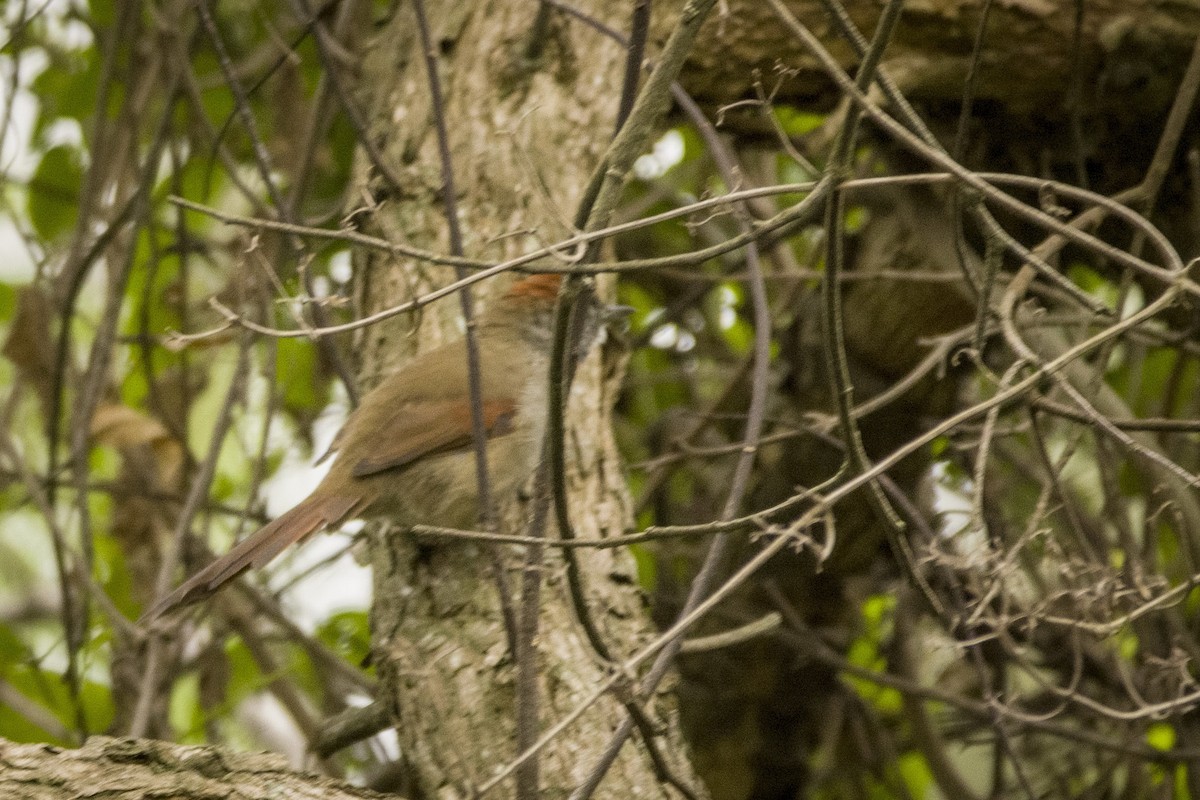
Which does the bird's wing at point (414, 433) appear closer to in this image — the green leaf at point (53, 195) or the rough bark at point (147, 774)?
the rough bark at point (147, 774)

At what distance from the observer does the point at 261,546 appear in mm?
3361

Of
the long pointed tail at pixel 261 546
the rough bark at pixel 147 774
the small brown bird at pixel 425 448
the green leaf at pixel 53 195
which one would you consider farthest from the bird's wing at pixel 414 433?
the green leaf at pixel 53 195

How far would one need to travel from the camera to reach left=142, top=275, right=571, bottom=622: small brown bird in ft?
12.1

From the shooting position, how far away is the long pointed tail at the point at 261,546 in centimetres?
315

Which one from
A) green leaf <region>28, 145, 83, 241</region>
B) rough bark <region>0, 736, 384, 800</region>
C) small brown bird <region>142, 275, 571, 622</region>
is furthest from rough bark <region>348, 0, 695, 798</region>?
green leaf <region>28, 145, 83, 241</region>

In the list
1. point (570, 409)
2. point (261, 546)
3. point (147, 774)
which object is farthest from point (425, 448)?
point (147, 774)

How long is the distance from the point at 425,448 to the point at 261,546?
0.64 meters

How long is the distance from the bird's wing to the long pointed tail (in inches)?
5.4

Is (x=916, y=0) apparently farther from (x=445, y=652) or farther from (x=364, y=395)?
(x=445, y=652)

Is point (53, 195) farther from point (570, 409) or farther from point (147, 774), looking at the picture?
point (147, 774)

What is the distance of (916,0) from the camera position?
14.1 feet

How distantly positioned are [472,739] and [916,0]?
288 centimetres

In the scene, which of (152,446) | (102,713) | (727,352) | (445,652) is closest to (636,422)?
(727,352)

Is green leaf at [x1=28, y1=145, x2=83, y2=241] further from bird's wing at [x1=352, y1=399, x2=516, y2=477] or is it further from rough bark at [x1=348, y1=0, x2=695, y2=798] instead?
bird's wing at [x1=352, y1=399, x2=516, y2=477]
